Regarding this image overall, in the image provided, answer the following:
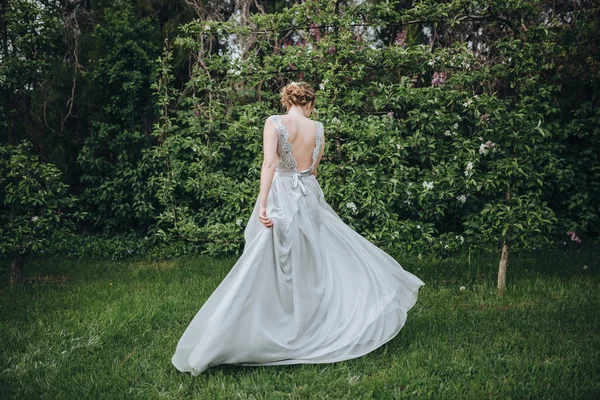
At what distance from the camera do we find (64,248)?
7020mm

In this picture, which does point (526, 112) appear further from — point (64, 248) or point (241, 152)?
point (64, 248)

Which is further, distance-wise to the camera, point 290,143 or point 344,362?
point 290,143

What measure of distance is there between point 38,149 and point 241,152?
10.7ft

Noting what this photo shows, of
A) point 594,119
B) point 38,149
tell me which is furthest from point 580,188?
point 38,149

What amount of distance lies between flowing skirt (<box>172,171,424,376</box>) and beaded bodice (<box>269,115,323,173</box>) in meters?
0.06

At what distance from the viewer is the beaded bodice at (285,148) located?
361cm

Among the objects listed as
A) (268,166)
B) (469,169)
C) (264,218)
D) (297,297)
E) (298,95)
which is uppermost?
(298,95)

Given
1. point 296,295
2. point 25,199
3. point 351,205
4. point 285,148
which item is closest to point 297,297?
point 296,295

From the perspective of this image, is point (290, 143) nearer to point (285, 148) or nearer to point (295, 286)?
point (285, 148)

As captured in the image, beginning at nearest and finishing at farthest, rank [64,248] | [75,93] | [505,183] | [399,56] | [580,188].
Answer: [505,183]
[399,56]
[580,188]
[64,248]
[75,93]

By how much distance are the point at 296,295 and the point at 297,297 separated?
1 cm

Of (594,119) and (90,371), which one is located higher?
(594,119)

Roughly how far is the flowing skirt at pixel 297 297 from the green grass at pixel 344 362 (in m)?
0.13

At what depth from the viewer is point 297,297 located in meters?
3.48
